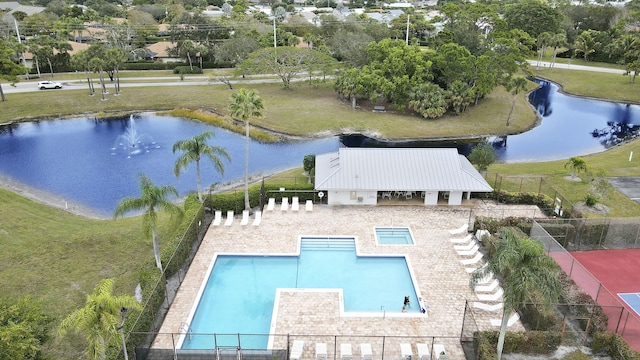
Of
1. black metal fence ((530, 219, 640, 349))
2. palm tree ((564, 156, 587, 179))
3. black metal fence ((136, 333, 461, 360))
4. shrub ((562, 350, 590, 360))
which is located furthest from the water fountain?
shrub ((562, 350, 590, 360))

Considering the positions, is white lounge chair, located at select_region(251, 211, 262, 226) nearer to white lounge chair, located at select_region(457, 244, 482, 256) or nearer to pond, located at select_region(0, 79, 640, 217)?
pond, located at select_region(0, 79, 640, 217)

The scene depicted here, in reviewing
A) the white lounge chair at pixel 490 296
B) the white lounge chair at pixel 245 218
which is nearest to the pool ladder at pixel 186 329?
the white lounge chair at pixel 245 218

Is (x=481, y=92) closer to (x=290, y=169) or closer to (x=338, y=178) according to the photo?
(x=290, y=169)

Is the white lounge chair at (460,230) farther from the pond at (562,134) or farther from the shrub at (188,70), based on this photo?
the shrub at (188,70)

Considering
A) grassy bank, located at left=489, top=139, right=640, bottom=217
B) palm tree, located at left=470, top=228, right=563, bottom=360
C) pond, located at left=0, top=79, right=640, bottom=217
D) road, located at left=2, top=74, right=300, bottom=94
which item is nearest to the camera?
palm tree, located at left=470, top=228, right=563, bottom=360

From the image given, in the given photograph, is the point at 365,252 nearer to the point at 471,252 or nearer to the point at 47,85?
the point at 471,252

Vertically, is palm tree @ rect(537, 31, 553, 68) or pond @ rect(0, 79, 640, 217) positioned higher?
palm tree @ rect(537, 31, 553, 68)

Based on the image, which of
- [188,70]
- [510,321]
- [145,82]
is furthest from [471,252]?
[188,70]
